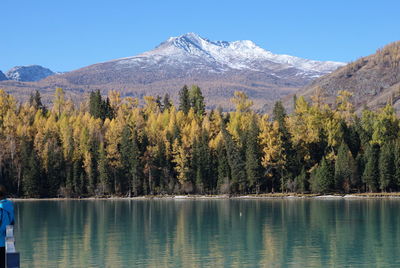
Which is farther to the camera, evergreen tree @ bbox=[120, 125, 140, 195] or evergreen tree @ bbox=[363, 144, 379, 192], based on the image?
evergreen tree @ bbox=[120, 125, 140, 195]

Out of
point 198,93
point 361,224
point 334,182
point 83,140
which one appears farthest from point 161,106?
point 361,224

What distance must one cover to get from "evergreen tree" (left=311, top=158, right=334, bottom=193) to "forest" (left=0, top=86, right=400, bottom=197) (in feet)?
1.20

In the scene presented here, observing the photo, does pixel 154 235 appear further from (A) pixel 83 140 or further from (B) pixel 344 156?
(A) pixel 83 140

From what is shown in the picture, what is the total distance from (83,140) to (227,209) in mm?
50643

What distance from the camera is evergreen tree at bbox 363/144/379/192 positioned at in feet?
389

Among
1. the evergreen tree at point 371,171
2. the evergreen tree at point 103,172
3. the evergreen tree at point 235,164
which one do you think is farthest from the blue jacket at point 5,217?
the evergreen tree at point 103,172

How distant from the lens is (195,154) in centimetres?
13150

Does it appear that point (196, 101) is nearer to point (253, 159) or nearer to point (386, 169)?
point (253, 159)

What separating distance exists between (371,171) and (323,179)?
8.59 m

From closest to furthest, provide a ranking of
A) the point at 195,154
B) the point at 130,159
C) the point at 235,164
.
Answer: the point at 235,164 < the point at 195,154 < the point at 130,159

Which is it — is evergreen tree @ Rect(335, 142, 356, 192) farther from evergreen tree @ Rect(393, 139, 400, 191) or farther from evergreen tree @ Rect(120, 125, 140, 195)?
evergreen tree @ Rect(120, 125, 140, 195)

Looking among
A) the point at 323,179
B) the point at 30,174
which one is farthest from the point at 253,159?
the point at 30,174

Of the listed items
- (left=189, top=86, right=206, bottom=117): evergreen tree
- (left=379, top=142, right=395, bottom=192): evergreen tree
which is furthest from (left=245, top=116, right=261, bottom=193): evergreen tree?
(left=189, top=86, right=206, bottom=117): evergreen tree

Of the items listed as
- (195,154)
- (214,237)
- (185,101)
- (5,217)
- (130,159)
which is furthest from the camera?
(185,101)
